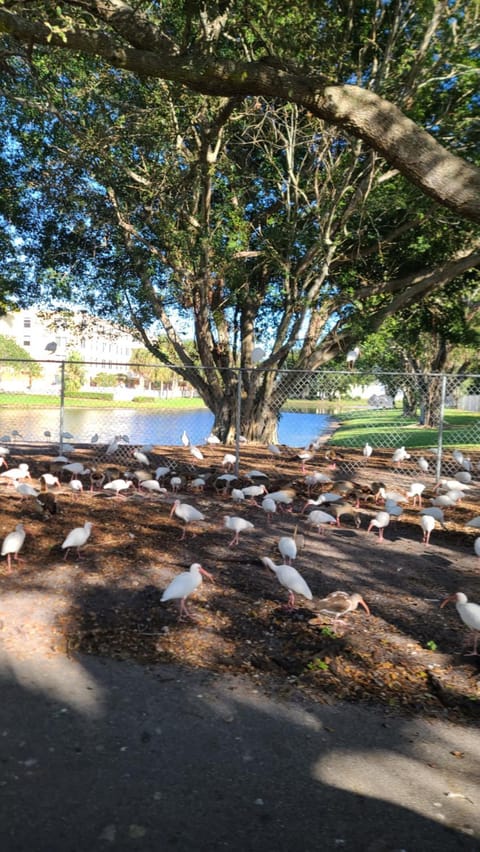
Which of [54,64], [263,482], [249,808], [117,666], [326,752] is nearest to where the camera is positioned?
[249,808]

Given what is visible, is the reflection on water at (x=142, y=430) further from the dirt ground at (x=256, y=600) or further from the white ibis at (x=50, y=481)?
the dirt ground at (x=256, y=600)

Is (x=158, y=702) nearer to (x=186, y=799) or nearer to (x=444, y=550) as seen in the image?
(x=186, y=799)

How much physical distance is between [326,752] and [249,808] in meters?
0.60

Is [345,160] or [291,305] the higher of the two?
[345,160]

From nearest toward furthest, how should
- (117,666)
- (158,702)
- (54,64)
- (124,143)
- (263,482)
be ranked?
(158,702)
(117,666)
(263,482)
(54,64)
(124,143)

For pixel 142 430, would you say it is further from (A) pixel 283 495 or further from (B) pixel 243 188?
(A) pixel 283 495

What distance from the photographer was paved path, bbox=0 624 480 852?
2451 millimetres

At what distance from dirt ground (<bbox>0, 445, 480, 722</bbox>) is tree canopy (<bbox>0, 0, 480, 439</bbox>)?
173 inches

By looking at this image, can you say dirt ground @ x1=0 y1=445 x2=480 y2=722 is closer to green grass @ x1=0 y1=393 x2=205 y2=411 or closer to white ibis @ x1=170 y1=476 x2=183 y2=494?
white ibis @ x1=170 y1=476 x2=183 y2=494

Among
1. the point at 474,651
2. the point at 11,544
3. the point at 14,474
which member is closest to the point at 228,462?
the point at 14,474

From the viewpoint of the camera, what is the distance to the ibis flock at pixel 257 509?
5.09 metres

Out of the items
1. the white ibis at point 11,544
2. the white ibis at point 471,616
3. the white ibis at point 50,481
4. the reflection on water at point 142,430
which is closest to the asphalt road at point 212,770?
the white ibis at point 471,616

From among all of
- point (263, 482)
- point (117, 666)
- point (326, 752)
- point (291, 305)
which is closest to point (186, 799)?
point (326, 752)

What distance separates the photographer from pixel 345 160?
1362 centimetres
